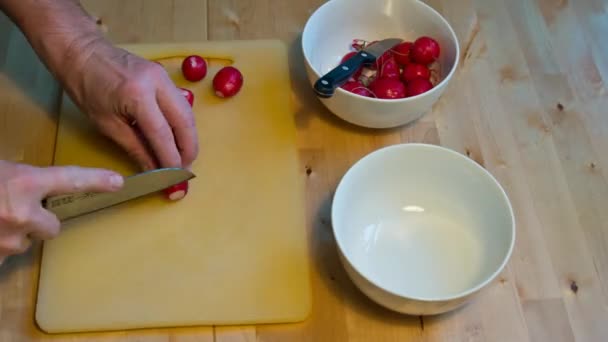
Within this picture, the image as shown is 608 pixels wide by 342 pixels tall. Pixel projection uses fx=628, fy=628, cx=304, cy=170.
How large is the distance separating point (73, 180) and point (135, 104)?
16 cm

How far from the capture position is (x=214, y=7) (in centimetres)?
122

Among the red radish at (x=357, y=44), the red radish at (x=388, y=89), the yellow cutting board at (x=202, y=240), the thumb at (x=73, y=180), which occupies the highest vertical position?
the thumb at (x=73, y=180)

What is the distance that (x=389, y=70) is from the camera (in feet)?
3.50

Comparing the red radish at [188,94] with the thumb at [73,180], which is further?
the red radish at [188,94]

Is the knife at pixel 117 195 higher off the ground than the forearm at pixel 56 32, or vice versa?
the forearm at pixel 56 32

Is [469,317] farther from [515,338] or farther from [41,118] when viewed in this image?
[41,118]

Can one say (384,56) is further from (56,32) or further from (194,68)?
(56,32)

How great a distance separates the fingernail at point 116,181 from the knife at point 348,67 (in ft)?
1.04

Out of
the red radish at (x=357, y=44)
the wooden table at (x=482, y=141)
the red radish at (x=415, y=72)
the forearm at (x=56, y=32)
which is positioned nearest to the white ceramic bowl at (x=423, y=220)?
the wooden table at (x=482, y=141)

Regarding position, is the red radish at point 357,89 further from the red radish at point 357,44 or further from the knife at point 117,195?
the knife at point 117,195

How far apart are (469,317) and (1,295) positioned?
2.15 ft

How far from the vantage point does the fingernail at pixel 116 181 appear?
2.58 feet

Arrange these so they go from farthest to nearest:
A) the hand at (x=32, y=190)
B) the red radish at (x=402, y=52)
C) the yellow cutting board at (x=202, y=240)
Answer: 1. the red radish at (x=402, y=52)
2. the yellow cutting board at (x=202, y=240)
3. the hand at (x=32, y=190)

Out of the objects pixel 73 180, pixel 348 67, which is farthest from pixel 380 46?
pixel 73 180
